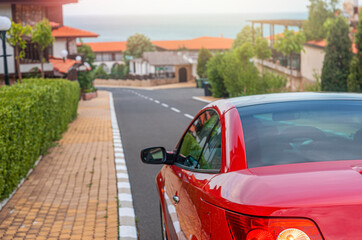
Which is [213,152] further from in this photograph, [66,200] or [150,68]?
[150,68]

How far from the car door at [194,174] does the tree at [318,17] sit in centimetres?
5041

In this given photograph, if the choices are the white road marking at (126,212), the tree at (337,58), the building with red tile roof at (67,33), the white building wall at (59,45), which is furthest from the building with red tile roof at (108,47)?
the white road marking at (126,212)

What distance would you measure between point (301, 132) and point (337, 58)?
92.3 feet

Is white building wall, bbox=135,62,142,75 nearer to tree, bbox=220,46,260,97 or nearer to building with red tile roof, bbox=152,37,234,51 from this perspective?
building with red tile roof, bbox=152,37,234,51

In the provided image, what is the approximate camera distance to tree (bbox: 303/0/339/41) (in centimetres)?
5263

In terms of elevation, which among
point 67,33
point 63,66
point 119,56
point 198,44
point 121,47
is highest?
point 198,44

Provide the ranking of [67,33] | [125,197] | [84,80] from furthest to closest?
[67,33] → [84,80] → [125,197]

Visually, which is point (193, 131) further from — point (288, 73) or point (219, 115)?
point (288, 73)

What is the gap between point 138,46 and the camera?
4592 inches

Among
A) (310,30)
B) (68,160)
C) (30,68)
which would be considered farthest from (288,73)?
(68,160)

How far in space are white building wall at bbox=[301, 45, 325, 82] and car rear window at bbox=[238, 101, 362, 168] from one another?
40.7 metres

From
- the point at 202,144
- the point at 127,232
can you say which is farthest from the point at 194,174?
the point at 127,232

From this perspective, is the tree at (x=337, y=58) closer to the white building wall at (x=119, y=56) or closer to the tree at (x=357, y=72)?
the tree at (x=357, y=72)

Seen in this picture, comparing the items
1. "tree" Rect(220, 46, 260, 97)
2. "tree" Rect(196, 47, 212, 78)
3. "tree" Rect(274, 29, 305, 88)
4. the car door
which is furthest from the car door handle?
"tree" Rect(196, 47, 212, 78)
